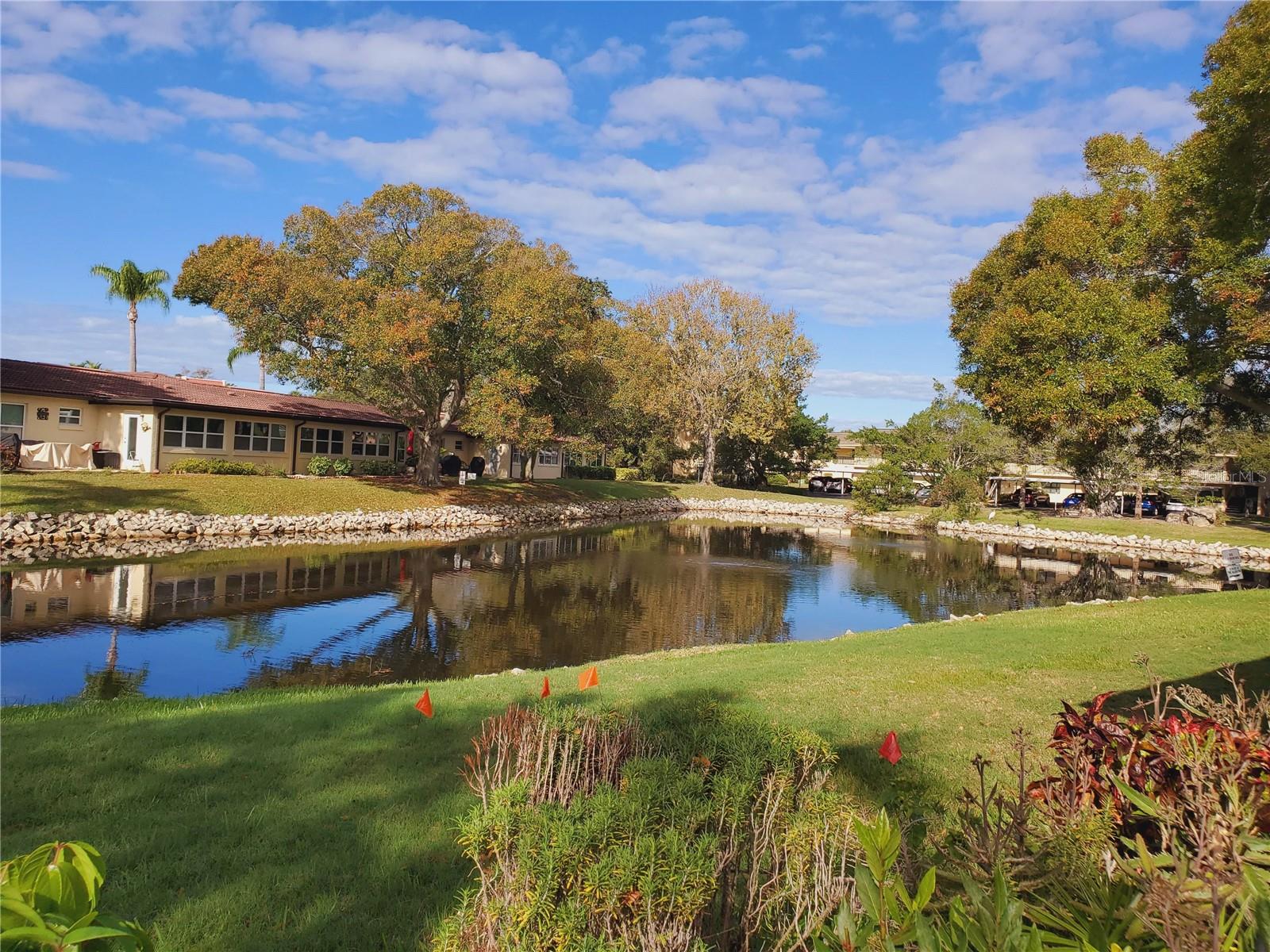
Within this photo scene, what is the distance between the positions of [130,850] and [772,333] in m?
50.8

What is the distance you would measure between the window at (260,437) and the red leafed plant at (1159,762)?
115 feet

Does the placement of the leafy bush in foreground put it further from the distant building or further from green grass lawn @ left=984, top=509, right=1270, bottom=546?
the distant building

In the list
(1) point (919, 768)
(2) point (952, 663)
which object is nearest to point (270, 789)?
(1) point (919, 768)

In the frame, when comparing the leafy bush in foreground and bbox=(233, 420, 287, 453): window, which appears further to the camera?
bbox=(233, 420, 287, 453): window

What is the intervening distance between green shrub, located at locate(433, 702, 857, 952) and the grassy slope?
36.0 inches

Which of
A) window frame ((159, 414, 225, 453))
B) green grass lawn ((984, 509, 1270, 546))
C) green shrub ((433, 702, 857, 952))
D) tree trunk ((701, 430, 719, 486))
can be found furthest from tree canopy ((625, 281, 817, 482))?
green shrub ((433, 702, 857, 952))

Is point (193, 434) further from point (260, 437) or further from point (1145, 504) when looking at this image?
point (1145, 504)

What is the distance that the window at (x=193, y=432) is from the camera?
1179 inches

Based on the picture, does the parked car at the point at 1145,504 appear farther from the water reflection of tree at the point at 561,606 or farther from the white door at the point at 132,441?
the white door at the point at 132,441

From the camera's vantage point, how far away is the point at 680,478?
205 feet

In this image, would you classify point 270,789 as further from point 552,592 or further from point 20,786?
point 552,592

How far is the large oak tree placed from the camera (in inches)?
1078

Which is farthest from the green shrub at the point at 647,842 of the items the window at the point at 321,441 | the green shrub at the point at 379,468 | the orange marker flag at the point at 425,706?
the window at the point at 321,441

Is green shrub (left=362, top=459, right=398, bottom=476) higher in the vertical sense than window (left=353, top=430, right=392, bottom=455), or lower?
lower
